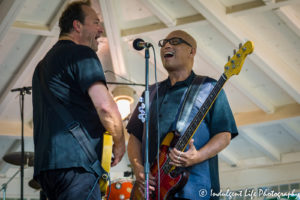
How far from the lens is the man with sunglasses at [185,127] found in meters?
3.61

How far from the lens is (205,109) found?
371 centimetres

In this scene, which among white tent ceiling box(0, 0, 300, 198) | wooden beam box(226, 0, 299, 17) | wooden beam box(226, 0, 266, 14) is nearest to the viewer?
wooden beam box(226, 0, 299, 17)

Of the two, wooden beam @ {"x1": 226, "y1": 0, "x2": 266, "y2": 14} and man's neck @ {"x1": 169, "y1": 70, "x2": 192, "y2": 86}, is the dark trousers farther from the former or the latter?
wooden beam @ {"x1": 226, "y1": 0, "x2": 266, "y2": 14}

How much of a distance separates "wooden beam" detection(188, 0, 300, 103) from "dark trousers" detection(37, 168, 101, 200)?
12.9ft

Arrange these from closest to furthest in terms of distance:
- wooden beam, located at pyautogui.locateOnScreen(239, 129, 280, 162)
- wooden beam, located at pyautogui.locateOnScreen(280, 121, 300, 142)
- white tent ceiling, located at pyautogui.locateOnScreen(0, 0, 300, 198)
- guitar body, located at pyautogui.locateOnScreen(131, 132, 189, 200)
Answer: guitar body, located at pyautogui.locateOnScreen(131, 132, 189, 200) < white tent ceiling, located at pyautogui.locateOnScreen(0, 0, 300, 198) < wooden beam, located at pyautogui.locateOnScreen(280, 121, 300, 142) < wooden beam, located at pyautogui.locateOnScreen(239, 129, 280, 162)

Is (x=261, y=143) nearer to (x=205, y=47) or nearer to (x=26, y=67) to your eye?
(x=205, y=47)

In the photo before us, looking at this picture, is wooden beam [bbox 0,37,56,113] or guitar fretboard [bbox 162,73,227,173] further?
wooden beam [bbox 0,37,56,113]

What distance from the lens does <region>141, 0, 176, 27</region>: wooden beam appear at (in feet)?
22.5

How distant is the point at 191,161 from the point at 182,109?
0.43 meters

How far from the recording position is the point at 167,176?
3.64 metres

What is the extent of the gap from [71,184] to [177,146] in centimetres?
93

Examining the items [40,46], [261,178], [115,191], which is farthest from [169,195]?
[261,178]

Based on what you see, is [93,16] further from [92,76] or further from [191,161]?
[191,161]

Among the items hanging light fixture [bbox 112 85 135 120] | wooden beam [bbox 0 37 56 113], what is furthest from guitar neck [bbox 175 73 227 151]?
hanging light fixture [bbox 112 85 135 120]
